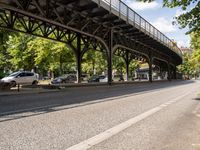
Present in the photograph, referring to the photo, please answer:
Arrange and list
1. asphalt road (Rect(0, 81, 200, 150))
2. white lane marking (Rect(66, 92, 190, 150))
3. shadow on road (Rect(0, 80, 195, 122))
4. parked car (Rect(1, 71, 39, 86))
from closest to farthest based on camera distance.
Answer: white lane marking (Rect(66, 92, 190, 150)) → asphalt road (Rect(0, 81, 200, 150)) → shadow on road (Rect(0, 80, 195, 122)) → parked car (Rect(1, 71, 39, 86))

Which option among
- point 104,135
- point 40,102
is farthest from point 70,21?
point 104,135

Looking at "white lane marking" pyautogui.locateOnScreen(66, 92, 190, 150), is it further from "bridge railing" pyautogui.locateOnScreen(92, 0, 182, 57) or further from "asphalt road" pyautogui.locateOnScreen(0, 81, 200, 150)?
"bridge railing" pyautogui.locateOnScreen(92, 0, 182, 57)

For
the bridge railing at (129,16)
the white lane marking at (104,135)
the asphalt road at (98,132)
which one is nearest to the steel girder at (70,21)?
the bridge railing at (129,16)

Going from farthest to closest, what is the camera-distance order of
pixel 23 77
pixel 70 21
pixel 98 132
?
pixel 23 77
pixel 70 21
pixel 98 132

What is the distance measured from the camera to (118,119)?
376 inches

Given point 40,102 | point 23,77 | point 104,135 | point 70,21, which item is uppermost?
point 70,21

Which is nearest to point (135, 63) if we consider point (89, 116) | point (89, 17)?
point (89, 17)

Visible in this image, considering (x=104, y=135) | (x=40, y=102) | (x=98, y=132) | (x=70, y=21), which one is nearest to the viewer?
(x=104, y=135)

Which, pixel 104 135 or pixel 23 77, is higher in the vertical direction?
pixel 23 77

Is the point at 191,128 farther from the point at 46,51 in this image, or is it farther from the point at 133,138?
the point at 46,51

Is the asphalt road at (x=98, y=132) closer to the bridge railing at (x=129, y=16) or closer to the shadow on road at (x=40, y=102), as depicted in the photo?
the shadow on road at (x=40, y=102)

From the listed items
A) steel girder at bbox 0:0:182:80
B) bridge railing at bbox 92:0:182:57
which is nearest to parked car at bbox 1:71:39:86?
steel girder at bbox 0:0:182:80

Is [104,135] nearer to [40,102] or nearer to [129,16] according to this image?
[40,102]

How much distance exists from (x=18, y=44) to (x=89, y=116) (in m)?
54.1
